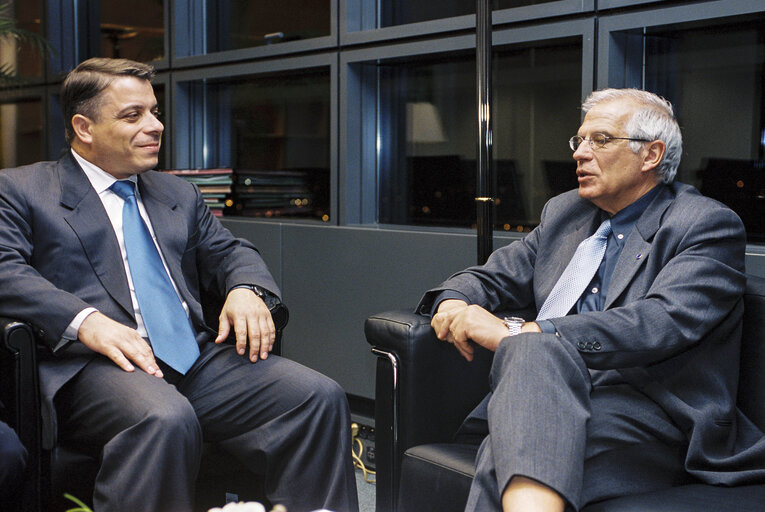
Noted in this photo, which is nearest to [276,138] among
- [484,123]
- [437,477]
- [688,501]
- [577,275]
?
[484,123]

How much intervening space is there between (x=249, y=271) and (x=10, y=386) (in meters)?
0.70

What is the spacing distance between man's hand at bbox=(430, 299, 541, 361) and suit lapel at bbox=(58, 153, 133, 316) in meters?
0.81

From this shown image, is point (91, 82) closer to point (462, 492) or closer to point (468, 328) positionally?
point (468, 328)

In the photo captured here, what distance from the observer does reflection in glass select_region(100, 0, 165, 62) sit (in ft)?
14.5

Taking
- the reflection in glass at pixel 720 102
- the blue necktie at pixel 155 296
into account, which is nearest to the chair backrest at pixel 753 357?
the reflection in glass at pixel 720 102

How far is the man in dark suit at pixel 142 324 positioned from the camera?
6.35 ft

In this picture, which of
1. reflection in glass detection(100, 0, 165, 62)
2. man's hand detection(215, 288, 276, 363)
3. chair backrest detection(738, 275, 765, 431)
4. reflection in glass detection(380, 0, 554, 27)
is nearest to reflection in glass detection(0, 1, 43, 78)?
reflection in glass detection(100, 0, 165, 62)

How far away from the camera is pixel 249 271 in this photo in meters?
2.38

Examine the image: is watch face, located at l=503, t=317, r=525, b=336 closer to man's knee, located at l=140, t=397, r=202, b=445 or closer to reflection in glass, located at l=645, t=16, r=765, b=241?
man's knee, located at l=140, t=397, r=202, b=445

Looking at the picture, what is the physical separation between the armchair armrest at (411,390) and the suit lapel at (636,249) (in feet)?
1.22

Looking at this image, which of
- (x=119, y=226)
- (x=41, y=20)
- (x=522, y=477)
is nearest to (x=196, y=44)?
(x=41, y=20)

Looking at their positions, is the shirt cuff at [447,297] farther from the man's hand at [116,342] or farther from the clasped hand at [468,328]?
the man's hand at [116,342]

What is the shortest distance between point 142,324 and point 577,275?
3.75 ft

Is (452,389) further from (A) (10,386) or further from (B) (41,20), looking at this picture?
(B) (41,20)
